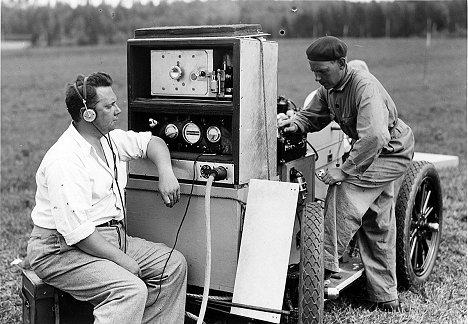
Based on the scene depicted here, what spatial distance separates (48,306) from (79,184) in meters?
0.76

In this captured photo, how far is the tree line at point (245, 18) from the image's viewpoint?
34.4 feet

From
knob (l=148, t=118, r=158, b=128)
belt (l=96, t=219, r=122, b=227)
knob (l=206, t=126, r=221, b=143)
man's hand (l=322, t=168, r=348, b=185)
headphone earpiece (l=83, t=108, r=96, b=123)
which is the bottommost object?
belt (l=96, t=219, r=122, b=227)

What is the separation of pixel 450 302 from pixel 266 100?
1.98 m

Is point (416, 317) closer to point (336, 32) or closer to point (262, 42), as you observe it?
point (262, 42)

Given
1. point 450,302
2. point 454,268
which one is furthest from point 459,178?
point 450,302

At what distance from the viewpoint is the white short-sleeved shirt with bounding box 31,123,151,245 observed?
321cm

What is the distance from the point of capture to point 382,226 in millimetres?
4266

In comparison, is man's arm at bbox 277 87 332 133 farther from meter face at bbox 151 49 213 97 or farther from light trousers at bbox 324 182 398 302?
meter face at bbox 151 49 213 97

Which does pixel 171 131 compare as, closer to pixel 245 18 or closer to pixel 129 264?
pixel 129 264

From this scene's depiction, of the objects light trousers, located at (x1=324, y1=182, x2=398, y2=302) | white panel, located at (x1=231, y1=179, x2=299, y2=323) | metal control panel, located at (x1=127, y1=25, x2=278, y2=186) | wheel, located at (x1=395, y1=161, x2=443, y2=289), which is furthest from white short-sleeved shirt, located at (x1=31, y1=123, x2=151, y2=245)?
wheel, located at (x1=395, y1=161, x2=443, y2=289)

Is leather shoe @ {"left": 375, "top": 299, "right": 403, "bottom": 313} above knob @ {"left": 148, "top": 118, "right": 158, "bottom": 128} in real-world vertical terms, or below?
below

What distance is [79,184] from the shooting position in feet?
10.7

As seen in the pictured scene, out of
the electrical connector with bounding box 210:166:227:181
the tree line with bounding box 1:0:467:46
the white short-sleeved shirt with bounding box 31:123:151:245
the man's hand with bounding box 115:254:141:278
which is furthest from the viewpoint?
the tree line with bounding box 1:0:467:46

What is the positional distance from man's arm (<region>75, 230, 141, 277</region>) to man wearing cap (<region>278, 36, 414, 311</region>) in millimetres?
1200
